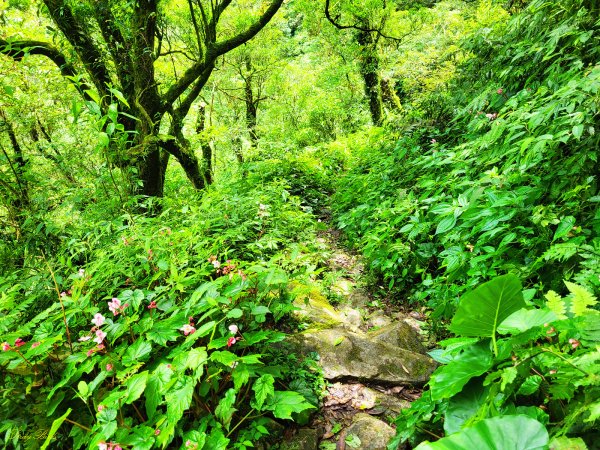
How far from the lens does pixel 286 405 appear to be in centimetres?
175

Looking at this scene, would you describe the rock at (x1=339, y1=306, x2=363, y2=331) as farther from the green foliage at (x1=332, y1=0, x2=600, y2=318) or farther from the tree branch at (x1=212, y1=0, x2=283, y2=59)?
the tree branch at (x1=212, y1=0, x2=283, y2=59)

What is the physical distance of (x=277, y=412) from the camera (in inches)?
67.3

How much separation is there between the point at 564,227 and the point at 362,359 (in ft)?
5.19

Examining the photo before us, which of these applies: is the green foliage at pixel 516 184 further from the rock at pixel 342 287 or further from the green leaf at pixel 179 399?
the green leaf at pixel 179 399

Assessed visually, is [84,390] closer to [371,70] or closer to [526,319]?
[526,319]

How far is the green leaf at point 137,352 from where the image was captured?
1.74 meters

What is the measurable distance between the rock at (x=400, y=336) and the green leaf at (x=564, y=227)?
1.33 metres

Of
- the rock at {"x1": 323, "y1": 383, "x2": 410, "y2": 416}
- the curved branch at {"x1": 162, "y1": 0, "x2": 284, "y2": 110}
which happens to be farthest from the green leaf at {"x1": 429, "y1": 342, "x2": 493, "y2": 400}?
the curved branch at {"x1": 162, "y1": 0, "x2": 284, "y2": 110}

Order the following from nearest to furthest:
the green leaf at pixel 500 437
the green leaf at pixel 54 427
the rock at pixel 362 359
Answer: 1. the green leaf at pixel 500 437
2. the green leaf at pixel 54 427
3. the rock at pixel 362 359

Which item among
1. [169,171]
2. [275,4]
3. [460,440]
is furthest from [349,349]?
[169,171]

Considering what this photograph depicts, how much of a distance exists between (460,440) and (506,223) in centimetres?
209

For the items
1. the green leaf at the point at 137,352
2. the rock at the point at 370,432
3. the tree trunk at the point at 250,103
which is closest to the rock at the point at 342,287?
the rock at the point at 370,432

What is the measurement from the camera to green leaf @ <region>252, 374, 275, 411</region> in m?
1.70

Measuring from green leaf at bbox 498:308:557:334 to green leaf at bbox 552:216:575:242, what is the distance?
134 cm
